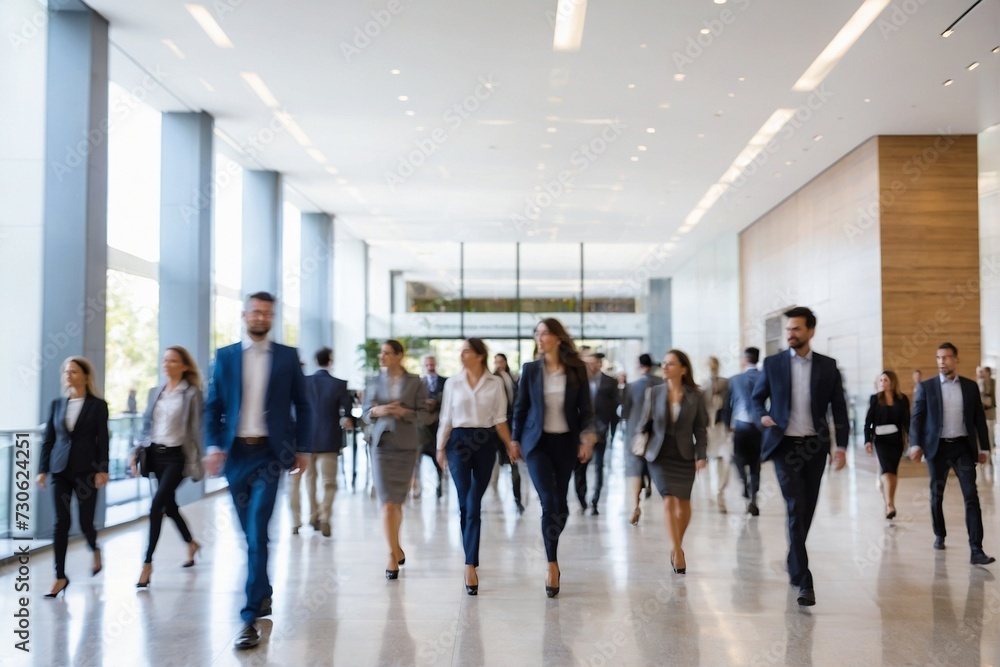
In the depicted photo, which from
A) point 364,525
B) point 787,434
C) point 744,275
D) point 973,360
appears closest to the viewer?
point 787,434

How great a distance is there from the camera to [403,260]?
25.8 meters

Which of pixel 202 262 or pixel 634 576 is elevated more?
pixel 202 262

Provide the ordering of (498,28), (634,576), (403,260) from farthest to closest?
(403,260) < (498,28) < (634,576)

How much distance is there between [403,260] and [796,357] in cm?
2116

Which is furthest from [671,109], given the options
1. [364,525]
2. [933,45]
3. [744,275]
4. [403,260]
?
[403,260]

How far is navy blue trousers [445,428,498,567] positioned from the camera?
5.58 meters

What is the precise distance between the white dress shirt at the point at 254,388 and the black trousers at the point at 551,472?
5.86 ft

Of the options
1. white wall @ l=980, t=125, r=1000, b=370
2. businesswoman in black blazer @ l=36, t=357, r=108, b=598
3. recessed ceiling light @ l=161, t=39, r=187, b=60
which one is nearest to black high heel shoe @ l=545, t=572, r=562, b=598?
businesswoman in black blazer @ l=36, t=357, r=108, b=598

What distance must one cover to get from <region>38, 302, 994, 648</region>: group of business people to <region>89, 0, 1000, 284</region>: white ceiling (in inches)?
175

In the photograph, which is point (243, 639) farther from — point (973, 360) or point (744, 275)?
point (744, 275)

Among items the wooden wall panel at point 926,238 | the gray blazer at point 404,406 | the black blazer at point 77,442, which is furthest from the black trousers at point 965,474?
the wooden wall panel at point 926,238

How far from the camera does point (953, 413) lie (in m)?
6.64

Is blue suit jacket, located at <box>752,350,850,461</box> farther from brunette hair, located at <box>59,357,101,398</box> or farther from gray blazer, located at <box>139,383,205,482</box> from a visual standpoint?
brunette hair, located at <box>59,357,101,398</box>

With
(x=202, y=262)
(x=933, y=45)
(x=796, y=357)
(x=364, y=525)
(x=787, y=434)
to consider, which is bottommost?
(x=364, y=525)
